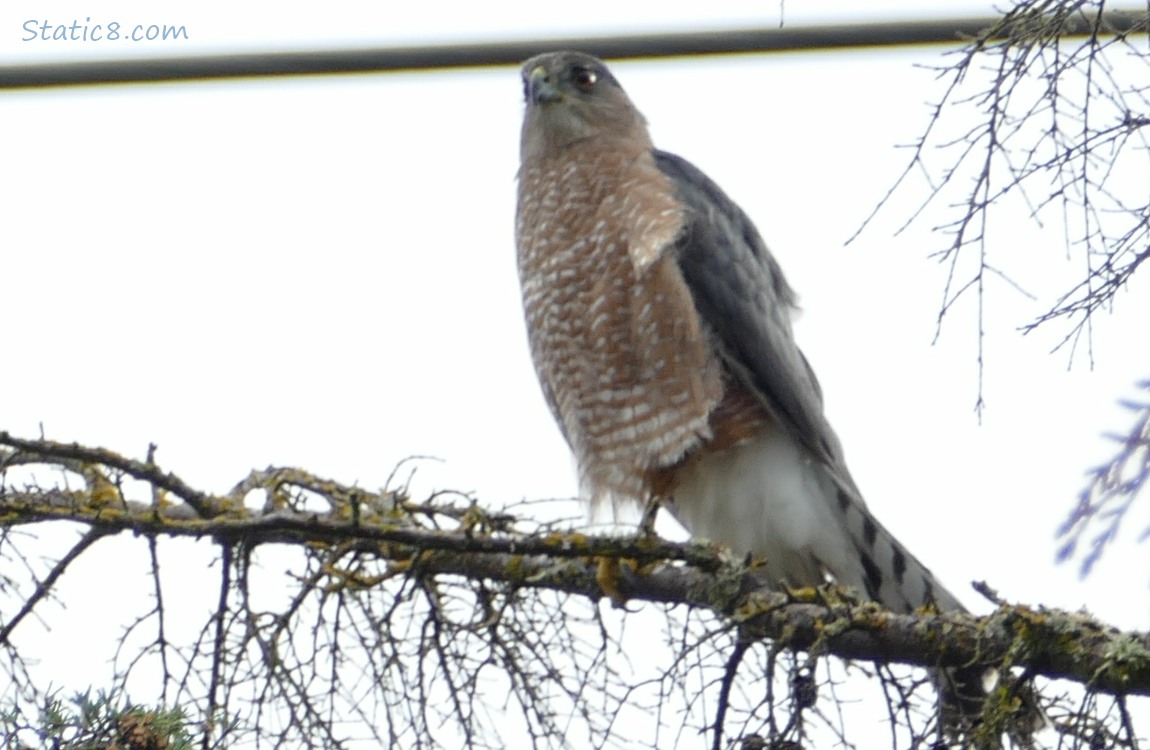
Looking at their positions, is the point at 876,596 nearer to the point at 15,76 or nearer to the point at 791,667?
the point at 791,667

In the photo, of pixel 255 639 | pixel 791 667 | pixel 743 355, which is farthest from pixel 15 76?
pixel 791 667

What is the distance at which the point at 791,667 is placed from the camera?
2949mm

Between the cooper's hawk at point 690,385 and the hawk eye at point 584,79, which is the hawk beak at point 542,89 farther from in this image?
the cooper's hawk at point 690,385

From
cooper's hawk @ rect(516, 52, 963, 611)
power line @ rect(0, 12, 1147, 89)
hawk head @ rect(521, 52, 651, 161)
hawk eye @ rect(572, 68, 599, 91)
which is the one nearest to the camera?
power line @ rect(0, 12, 1147, 89)

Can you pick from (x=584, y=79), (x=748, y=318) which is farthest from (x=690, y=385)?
(x=584, y=79)

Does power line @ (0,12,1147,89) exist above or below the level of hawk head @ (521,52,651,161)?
below

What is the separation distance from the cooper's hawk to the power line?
88 cm

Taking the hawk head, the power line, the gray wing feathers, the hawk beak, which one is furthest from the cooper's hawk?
the power line

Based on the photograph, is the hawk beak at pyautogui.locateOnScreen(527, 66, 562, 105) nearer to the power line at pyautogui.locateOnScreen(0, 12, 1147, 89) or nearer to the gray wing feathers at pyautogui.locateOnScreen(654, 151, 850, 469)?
the gray wing feathers at pyautogui.locateOnScreen(654, 151, 850, 469)

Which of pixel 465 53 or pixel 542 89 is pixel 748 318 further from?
pixel 465 53

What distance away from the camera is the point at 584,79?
5.37m

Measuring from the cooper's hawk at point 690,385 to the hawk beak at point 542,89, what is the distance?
0.45 metres

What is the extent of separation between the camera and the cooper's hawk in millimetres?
4578

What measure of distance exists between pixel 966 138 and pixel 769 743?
115 cm
